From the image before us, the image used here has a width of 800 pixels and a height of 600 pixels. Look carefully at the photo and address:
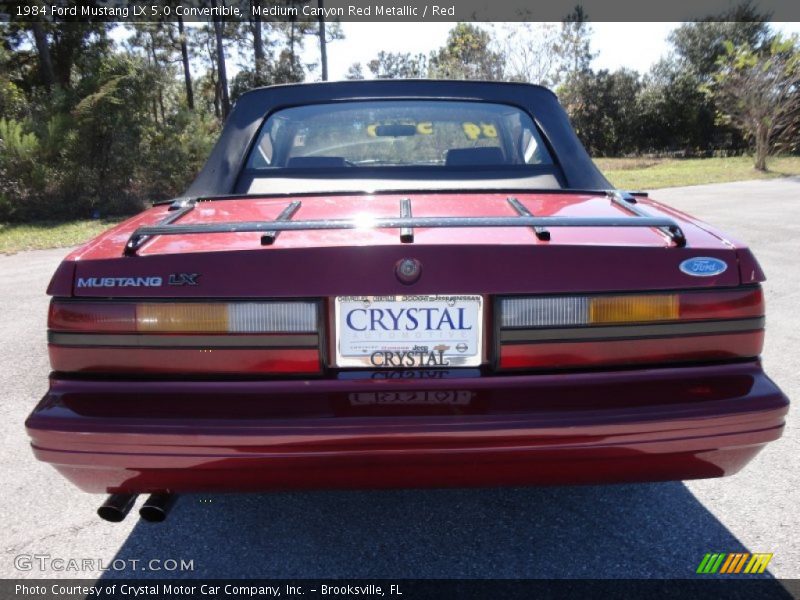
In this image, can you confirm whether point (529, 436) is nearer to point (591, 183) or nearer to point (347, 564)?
point (347, 564)

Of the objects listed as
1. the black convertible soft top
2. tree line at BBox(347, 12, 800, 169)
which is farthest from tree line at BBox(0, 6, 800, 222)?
the black convertible soft top

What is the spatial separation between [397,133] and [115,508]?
1985mm

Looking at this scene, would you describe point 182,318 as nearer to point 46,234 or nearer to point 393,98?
point 393,98

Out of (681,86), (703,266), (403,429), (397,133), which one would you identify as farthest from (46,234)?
(681,86)

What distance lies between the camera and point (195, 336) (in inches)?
71.8

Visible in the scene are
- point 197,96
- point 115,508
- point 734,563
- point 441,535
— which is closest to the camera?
point 115,508

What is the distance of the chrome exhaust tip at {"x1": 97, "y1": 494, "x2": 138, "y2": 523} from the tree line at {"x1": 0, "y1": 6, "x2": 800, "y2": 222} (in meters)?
10.9

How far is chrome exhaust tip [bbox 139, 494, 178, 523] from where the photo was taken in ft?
6.46

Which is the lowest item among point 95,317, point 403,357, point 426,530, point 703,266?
point 426,530

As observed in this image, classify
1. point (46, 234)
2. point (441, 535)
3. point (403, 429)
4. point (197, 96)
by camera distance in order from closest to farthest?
1. point (403, 429)
2. point (441, 535)
3. point (46, 234)
4. point (197, 96)

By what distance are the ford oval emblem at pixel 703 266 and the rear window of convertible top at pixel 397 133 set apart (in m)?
1.18

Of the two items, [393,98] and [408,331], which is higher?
[393,98]

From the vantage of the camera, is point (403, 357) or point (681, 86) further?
point (681, 86)

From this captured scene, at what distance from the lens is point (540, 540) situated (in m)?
2.28
